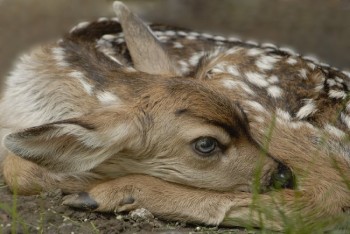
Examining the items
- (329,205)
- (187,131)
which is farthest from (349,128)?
(187,131)

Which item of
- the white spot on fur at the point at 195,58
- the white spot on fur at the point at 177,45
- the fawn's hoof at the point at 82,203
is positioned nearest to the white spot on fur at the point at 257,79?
the white spot on fur at the point at 195,58

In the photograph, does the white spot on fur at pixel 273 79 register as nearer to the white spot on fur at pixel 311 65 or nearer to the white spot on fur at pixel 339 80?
the white spot on fur at pixel 311 65

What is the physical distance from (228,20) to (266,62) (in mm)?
2755

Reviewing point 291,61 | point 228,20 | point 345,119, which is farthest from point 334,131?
point 228,20

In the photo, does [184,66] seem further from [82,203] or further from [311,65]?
[82,203]

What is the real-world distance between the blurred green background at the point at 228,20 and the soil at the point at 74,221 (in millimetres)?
3651

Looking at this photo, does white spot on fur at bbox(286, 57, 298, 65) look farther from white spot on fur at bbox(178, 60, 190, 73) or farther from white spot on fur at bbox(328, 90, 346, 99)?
white spot on fur at bbox(178, 60, 190, 73)

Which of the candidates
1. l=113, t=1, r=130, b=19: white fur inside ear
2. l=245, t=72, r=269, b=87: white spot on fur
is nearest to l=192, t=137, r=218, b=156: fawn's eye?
l=245, t=72, r=269, b=87: white spot on fur

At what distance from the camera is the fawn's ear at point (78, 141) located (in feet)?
17.6

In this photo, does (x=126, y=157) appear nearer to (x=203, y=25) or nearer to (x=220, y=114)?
(x=220, y=114)

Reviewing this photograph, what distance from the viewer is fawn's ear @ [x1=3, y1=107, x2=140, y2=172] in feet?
17.6

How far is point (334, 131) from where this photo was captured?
6.15 metres

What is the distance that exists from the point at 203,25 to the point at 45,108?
11.7 feet

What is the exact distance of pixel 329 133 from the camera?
6137mm
